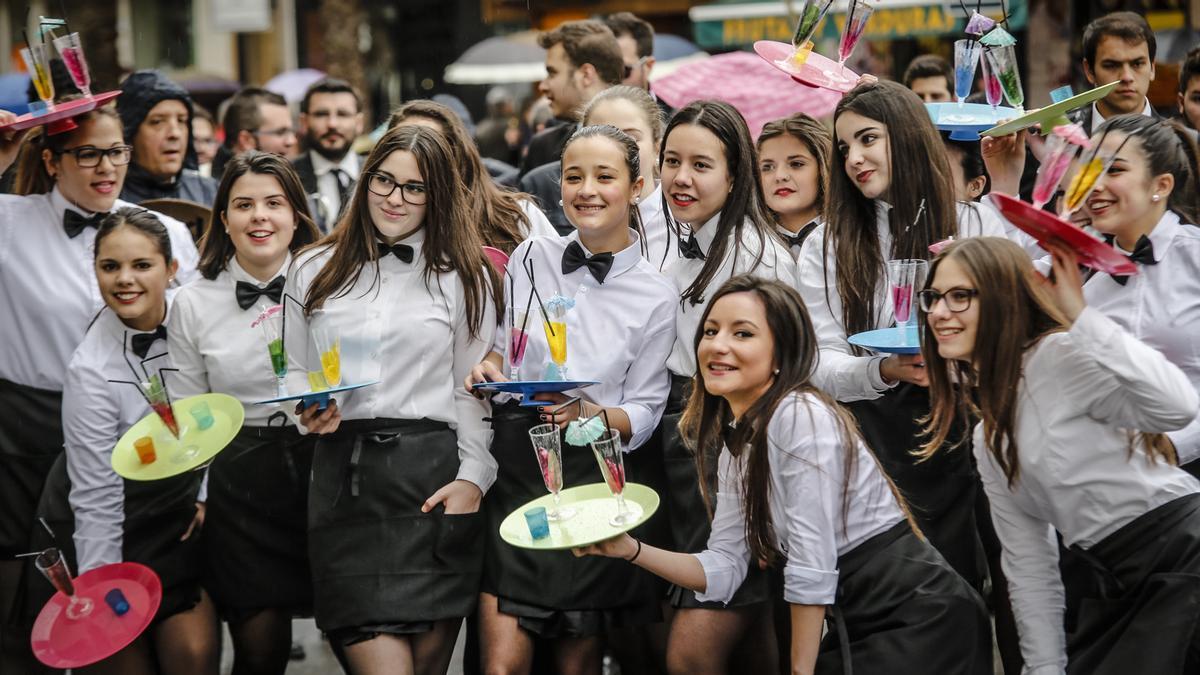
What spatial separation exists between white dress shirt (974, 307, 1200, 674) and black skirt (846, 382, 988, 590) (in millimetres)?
628

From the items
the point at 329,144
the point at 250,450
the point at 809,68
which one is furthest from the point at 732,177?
the point at 329,144

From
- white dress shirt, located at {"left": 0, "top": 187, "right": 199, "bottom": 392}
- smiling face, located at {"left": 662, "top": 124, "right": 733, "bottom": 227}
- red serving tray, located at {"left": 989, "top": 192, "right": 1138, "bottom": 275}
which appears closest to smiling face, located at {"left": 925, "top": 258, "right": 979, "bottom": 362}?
red serving tray, located at {"left": 989, "top": 192, "right": 1138, "bottom": 275}

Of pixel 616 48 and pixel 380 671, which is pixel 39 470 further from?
pixel 616 48

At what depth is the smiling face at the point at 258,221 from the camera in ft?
Answer: 15.9

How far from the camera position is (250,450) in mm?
4797

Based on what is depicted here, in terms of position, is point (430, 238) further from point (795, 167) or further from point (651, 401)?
point (795, 167)

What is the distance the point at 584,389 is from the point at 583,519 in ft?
2.27

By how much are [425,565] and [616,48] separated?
3404 millimetres

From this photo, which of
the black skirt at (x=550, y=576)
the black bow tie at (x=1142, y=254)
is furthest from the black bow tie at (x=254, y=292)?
the black bow tie at (x=1142, y=254)

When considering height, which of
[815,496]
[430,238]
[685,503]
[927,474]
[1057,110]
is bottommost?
[685,503]

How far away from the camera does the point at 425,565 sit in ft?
14.2

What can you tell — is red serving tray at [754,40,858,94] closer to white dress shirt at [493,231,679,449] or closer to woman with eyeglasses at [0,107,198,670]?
white dress shirt at [493,231,679,449]

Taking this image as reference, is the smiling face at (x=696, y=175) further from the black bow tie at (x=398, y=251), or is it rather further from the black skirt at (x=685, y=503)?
the black bow tie at (x=398, y=251)

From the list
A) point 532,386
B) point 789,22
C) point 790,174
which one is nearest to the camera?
point 532,386
